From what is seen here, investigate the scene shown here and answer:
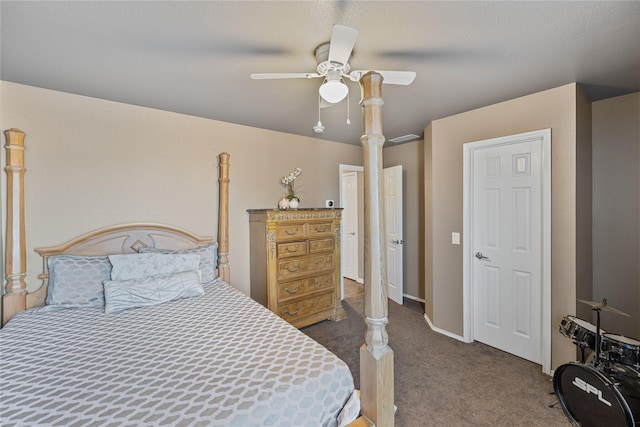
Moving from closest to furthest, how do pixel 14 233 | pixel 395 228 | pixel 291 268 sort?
pixel 14 233
pixel 291 268
pixel 395 228

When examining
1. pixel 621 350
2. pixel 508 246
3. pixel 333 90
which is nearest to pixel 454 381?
pixel 621 350

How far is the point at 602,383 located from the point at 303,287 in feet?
7.85

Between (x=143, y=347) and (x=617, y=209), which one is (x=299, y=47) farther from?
(x=617, y=209)

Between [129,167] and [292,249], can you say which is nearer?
[129,167]

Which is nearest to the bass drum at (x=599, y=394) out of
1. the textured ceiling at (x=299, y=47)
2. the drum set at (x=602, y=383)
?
the drum set at (x=602, y=383)

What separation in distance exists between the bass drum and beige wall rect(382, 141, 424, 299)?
2244 millimetres

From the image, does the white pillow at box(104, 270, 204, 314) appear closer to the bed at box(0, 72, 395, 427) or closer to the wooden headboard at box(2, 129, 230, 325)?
the bed at box(0, 72, 395, 427)

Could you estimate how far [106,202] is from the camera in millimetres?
2525

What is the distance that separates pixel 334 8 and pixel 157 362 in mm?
1886

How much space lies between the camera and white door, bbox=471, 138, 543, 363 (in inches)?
97.2

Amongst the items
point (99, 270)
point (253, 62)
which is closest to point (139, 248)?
point (99, 270)

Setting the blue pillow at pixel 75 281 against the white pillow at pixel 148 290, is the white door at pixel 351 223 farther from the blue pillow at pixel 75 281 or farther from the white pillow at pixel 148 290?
the blue pillow at pixel 75 281

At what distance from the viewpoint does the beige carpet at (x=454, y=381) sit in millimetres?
1861

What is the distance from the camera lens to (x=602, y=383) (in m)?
1.57
